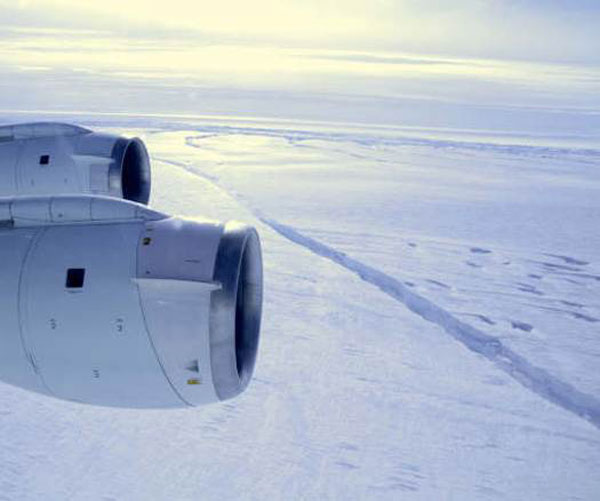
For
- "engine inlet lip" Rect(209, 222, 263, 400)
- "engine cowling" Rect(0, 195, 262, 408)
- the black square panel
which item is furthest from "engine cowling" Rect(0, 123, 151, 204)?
"engine inlet lip" Rect(209, 222, 263, 400)

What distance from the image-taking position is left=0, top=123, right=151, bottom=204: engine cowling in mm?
7223

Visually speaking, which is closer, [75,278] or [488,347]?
[75,278]

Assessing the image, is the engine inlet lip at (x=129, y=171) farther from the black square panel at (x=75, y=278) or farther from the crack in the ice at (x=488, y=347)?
→ the crack in the ice at (x=488, y=347)

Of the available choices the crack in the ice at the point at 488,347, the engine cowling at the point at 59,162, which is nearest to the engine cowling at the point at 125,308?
the engine cowling at the point at 59,162

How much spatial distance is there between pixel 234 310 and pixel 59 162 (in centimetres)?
363

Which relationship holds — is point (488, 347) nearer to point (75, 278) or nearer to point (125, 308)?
point (125, 308)

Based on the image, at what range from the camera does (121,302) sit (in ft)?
15.4

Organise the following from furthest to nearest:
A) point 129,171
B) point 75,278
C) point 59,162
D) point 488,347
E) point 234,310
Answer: point 488,347, point 129,171, point 59,162, point 75,278, point 234,310

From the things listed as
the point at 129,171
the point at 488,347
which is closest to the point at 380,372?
the point at 488,347

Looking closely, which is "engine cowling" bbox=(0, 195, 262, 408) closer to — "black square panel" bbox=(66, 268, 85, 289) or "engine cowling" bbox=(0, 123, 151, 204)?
"black square panel" bbox=(66, 268, 85, 289)

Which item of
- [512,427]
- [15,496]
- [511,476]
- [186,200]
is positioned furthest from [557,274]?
[15,496]

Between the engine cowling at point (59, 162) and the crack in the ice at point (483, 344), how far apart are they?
5402 mm

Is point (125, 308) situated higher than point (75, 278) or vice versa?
Result: point (75, 278)

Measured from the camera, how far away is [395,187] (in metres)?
23.4
